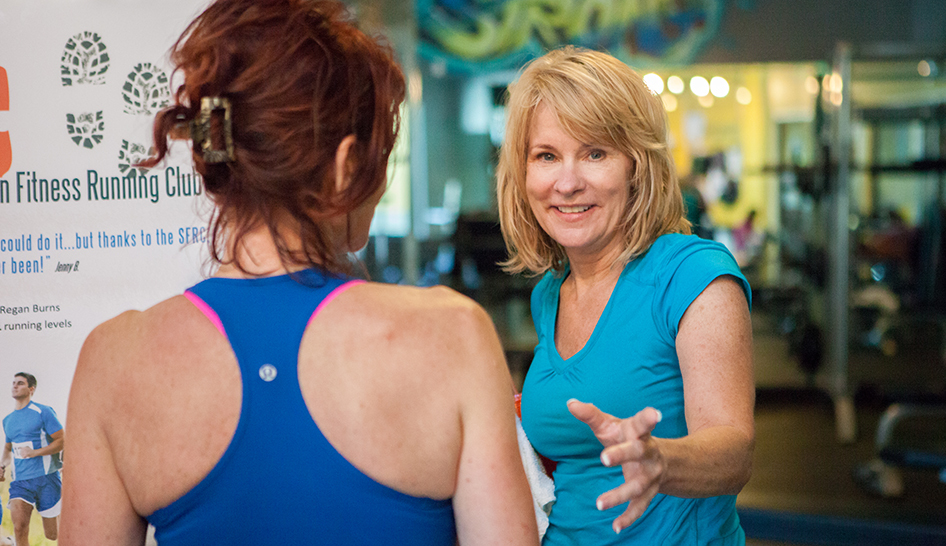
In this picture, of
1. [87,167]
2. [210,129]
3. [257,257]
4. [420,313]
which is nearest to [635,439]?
[420,313]

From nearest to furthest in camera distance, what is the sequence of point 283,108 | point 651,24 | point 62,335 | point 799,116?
point 283,108, point 62,335, point 651,24, point 799,116

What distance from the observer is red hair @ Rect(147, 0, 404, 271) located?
A: 35.5 inches

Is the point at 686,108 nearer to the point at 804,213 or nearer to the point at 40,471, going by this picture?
the point at 804,213

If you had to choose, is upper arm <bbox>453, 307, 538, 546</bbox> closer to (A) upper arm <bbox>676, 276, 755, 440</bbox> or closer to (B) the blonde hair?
(A) upper arm <bbox>676, 276, 755, 440</bbox>

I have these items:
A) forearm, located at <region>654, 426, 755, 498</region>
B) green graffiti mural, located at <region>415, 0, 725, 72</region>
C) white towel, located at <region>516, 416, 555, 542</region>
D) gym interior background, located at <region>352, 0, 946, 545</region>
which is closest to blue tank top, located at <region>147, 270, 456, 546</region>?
forearm, located at <region>654, 426, 755, 498</region>

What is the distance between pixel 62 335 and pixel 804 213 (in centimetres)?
537

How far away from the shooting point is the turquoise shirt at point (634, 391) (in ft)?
4.51

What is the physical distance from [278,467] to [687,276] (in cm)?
79

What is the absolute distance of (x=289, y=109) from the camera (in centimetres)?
90

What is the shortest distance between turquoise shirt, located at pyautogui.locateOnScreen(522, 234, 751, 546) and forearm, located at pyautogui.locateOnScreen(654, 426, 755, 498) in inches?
6.4

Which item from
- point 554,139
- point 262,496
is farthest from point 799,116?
point 262,496

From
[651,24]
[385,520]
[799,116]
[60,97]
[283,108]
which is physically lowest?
[385,520]

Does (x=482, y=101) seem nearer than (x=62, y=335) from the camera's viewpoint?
No

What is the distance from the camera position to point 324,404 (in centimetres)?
90
